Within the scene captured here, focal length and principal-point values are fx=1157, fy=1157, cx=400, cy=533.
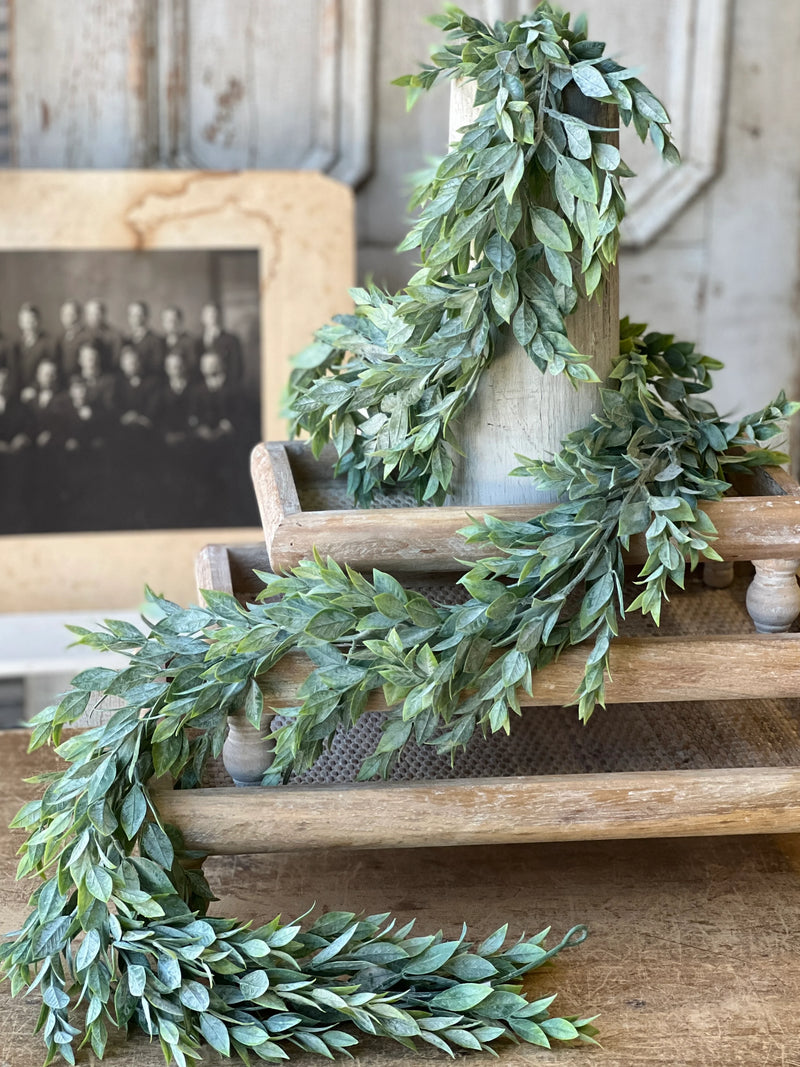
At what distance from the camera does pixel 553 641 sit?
0.67m

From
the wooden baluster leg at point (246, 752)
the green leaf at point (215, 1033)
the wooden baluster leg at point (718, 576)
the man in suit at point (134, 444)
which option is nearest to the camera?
the green leaf at point (215, 1033)

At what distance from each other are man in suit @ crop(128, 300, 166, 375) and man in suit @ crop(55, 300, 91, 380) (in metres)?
0.08

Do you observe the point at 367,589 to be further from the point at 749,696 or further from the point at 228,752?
the point at 749,696

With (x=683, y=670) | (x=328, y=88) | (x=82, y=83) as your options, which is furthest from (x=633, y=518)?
(x=82, y=83)

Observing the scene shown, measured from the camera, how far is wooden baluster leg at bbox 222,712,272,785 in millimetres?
697

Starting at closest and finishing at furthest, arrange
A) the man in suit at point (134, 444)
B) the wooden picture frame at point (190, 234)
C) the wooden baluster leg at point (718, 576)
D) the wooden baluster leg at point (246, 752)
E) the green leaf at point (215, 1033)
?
the green leaf at point (215, 1033)
the wooden baluster leg at point (246, 752)
the wooden baluster leg at point (718, 576)
the wooden picture frame at point (190, 234)
the man in suit at point (134, 444)

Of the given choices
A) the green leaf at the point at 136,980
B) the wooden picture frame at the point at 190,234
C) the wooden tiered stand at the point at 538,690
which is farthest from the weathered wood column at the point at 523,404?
the wooden picture frame at the point at 190,234

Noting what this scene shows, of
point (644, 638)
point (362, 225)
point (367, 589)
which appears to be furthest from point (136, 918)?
point (362, 225)

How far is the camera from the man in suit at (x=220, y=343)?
74.7 inches

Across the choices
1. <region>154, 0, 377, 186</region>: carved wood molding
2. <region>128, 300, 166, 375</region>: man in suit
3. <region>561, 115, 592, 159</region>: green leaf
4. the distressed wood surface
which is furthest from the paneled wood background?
the distressed wood surface

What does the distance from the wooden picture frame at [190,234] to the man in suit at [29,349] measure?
0.11 meters

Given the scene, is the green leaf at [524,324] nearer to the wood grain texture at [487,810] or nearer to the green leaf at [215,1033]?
the wood grain texture at [487,810]

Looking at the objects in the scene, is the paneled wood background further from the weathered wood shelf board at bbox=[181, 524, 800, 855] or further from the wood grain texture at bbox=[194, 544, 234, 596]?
the weathered wood shelf board at bbox=[181, 524, 800, 855]

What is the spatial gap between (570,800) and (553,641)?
10 centimetres
